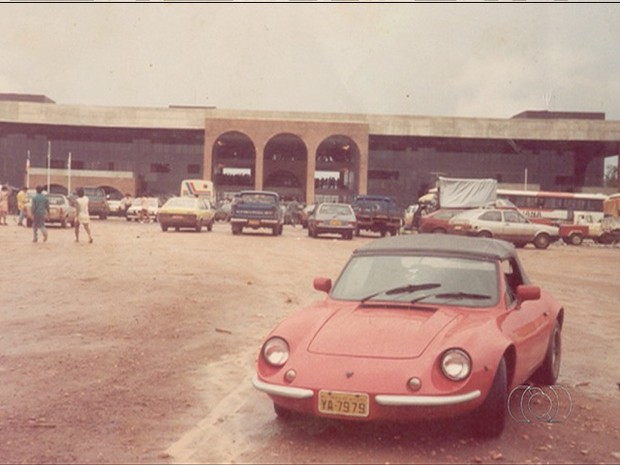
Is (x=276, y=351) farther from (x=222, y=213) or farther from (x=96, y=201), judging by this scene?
(x=222, y=213)

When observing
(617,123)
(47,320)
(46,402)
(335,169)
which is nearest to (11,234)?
(47,320)

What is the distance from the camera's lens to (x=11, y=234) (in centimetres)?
2833

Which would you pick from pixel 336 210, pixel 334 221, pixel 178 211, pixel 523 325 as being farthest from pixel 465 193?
pixel 523 325

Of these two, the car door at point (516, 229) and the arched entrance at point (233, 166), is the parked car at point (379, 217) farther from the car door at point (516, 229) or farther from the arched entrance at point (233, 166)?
the arched entrance at point (233, 166)

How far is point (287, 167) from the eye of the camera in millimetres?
83062

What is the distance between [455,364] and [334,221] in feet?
90.9

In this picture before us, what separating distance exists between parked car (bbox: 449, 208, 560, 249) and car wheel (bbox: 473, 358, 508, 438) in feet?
83.7

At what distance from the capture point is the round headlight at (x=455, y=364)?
4.99 meters

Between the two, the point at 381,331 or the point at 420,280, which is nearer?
the point at 381,331

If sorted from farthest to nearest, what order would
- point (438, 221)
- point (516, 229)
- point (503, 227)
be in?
point (438, 221) < point (516, 229) < point (503, 227)

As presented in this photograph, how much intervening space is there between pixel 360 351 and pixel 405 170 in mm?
76306

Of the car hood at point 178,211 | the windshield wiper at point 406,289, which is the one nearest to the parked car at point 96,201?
the car hood at point 178,211

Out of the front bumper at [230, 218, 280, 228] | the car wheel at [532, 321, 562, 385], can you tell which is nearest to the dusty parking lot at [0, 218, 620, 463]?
the car wheel at [532, 321, 562, 385]

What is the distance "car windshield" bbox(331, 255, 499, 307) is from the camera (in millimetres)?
6012
